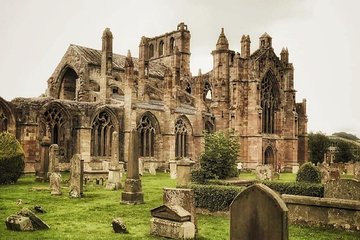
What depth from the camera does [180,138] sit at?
126 ft

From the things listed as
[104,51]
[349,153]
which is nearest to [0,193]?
[104,51]

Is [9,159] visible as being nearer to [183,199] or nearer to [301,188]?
[183,199]

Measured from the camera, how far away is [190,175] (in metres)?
17.0

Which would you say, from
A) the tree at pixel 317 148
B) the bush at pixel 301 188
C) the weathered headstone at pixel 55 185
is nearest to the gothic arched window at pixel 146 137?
the weathered headstone at pixel 55 185

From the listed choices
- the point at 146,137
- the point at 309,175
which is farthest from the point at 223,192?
the point at 146,137

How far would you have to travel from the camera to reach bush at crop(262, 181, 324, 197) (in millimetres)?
13789

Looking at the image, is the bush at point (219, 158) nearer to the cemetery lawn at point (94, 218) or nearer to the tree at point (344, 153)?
the cemetery lawn at point (94, 218)

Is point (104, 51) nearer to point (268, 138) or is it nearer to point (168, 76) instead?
point (168, 76)

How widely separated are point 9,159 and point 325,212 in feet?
48.3

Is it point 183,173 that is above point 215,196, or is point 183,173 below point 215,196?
above

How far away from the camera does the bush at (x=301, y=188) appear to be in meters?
13.8

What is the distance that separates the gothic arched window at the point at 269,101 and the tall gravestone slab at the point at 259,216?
38723 millimetres

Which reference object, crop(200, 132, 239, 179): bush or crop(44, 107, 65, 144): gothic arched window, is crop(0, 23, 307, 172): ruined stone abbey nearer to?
crop(44, 107, 65, 144): gothic arched window

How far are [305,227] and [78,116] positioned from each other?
860 inches
